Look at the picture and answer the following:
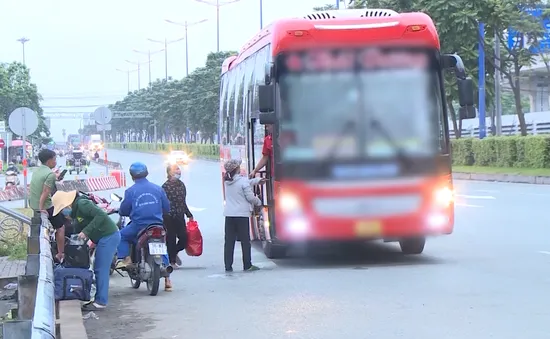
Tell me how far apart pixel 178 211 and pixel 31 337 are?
346 inches

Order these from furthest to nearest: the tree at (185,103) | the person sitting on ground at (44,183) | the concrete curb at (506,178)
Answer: the tree at (185,103) → the concrete curb at (506,178) → the person sitting on ground at (44,183)

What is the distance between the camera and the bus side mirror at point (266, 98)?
12219 millimetres

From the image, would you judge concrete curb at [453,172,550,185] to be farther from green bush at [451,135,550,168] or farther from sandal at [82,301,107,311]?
sandal at [82,301,107,311]

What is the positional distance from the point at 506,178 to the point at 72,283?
1075 inches

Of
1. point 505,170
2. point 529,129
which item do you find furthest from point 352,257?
point 529,129

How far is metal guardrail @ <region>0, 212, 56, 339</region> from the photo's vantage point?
413 centimetres

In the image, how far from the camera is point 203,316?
9.48 meters

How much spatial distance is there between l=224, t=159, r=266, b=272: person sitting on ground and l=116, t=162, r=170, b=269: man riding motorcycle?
5.49 feet

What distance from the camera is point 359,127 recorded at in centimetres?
1229

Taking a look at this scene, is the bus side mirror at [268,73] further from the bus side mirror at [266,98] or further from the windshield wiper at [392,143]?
the windshield wiper at [392,143]

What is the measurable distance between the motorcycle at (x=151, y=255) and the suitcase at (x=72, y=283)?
3.45 feet

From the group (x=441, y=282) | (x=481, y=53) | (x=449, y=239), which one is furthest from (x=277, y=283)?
(x=481, y=53)

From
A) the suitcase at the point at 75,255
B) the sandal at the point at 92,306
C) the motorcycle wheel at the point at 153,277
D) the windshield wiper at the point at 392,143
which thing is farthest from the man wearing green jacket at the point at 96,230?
the windshield wiper at the point at 392,143

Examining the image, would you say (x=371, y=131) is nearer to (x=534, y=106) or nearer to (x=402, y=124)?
(x=402, y=124)
